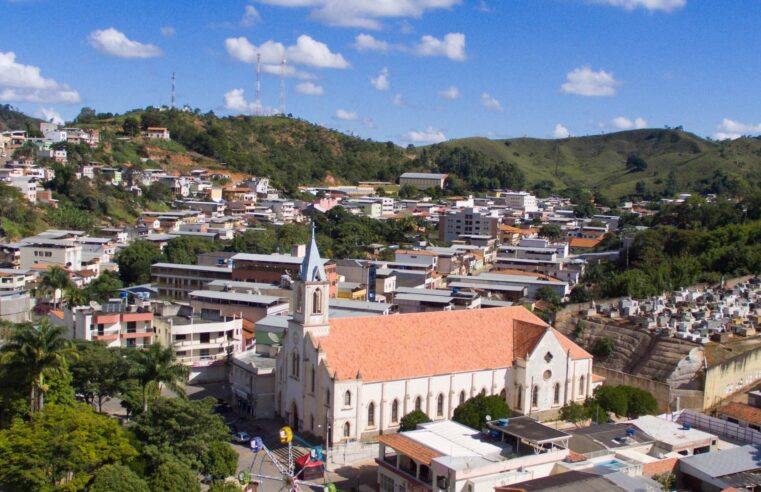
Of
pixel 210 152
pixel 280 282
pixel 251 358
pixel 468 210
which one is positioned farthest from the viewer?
pixel 210 152

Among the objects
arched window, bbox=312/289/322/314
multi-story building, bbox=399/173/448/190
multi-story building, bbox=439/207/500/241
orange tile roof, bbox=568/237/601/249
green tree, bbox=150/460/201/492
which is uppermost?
multi-story building, bbox=399/173/448/190

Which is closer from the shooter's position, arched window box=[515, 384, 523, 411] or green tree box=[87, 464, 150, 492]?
green tree box=[87, 464, 150, 492]

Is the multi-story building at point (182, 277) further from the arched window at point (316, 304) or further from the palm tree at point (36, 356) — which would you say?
the palm tree at point (36, 356)

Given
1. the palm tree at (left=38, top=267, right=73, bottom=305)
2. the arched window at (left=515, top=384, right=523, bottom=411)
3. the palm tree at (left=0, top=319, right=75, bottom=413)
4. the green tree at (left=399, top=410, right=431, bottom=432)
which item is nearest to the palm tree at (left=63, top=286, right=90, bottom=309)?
the palm tree at (left=38, top=267, right=73, bottom=305)

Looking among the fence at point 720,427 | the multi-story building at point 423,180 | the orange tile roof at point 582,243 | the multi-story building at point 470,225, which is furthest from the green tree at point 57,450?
the multi-story building at point 423,180

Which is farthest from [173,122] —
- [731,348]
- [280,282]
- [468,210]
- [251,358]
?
[731,348]

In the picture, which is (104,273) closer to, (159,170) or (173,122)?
(159,170)

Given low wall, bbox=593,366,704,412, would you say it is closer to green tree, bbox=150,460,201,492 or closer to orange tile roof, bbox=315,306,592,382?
orange tile roof, bbox=315,306,592,382
